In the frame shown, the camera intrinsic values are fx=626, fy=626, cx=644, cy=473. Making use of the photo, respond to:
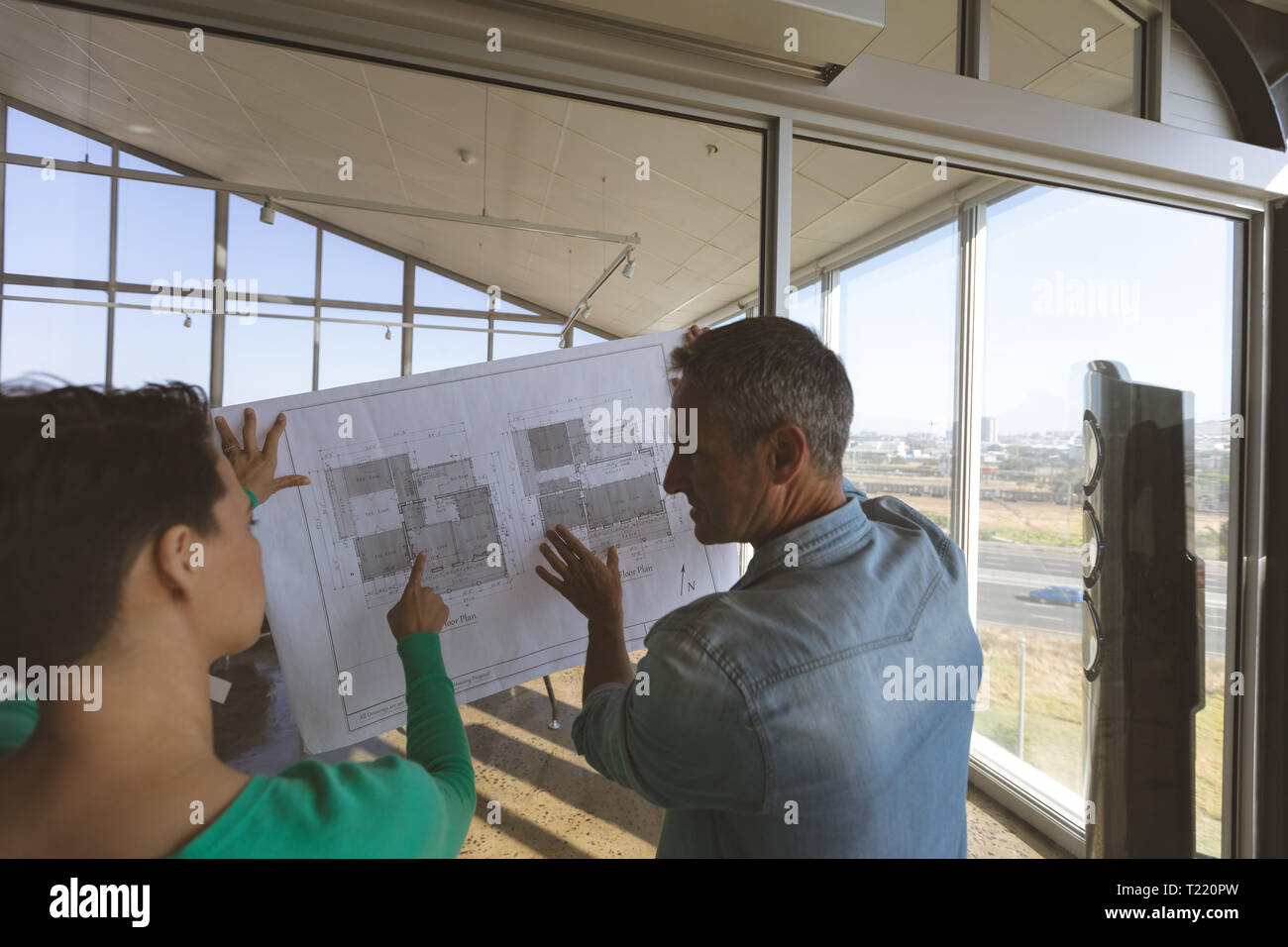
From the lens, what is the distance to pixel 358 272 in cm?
118

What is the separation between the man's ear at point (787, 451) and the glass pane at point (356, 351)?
693 millimetres

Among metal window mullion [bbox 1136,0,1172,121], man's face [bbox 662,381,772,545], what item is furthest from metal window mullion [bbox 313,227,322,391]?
metal window mullion [bbox 1136,0,1172,121]

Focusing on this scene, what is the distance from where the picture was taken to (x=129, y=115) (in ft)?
3.43

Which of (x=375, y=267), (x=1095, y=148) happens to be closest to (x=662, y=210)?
(x=375, y=267)

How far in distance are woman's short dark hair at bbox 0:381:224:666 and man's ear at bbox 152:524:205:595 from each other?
1 centimetres

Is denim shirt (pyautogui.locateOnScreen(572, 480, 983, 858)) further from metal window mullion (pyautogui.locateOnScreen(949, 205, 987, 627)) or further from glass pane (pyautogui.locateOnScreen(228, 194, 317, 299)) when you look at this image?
metal window mullion (pyautogui.locateOnScreen(949, 205, 987, 627))

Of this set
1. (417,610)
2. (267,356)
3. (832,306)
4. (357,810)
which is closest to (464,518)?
(417,610)

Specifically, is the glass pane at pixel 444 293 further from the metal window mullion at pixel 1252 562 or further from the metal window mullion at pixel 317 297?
the metal window mullion at pixel 1252 562

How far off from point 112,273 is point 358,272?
0.37 meters

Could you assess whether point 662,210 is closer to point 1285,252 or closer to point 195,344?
point 195,344

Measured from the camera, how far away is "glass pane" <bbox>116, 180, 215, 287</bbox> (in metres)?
1.03

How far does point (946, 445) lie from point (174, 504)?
2.48 meters

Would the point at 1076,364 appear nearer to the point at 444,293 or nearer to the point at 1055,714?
the point at 1055,714

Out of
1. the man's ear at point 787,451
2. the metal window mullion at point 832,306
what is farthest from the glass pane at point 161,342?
the metal window mullion at point 832,306
